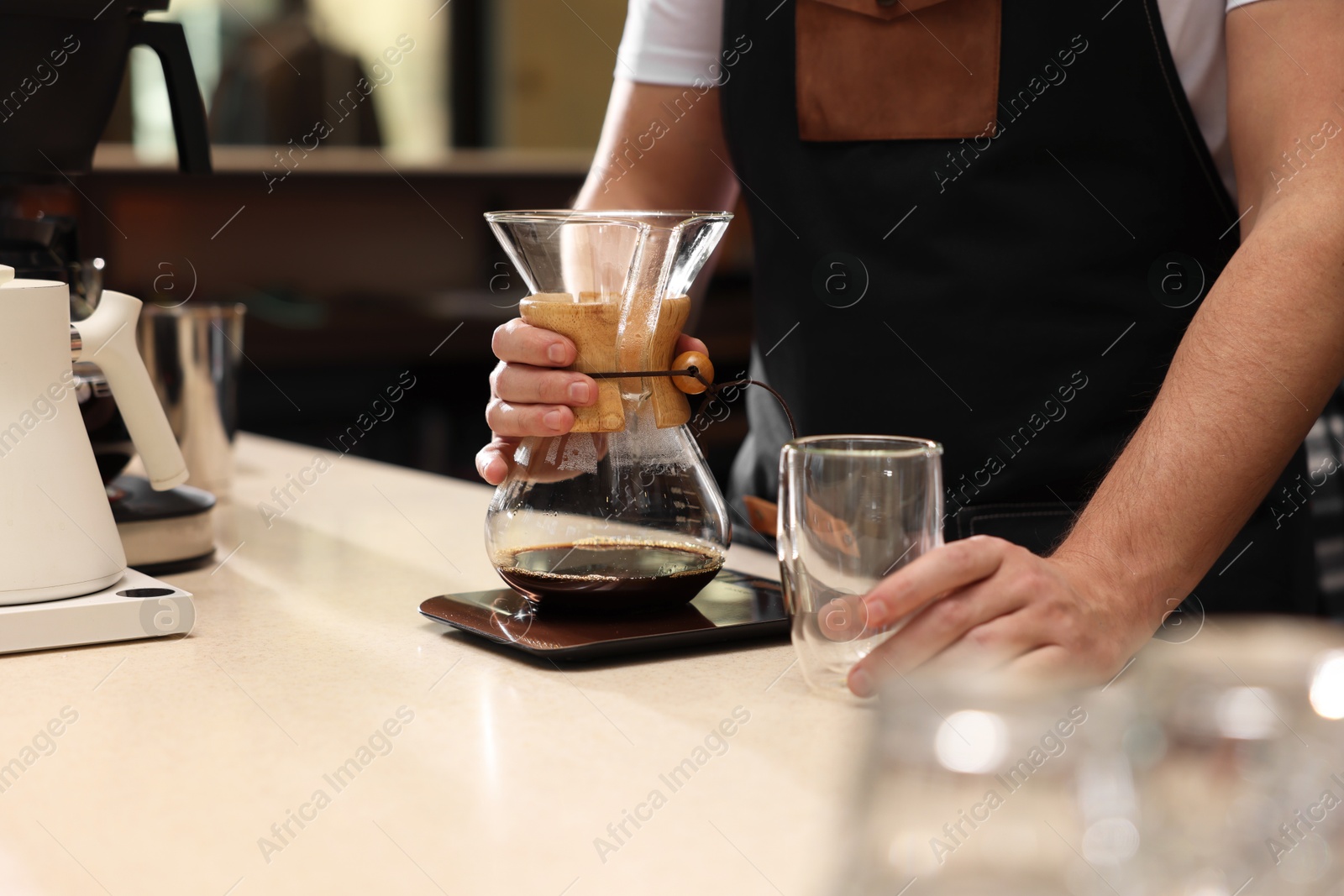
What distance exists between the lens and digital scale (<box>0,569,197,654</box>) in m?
0.89

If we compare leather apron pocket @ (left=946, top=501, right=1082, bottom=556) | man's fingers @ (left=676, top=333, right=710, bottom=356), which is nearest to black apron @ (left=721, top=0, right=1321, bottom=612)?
leather apron pocket @ (left=946, top=501, right=1082, bottom=556)

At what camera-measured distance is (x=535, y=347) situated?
89cm

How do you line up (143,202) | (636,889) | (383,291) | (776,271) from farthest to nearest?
(383,291)
(143,202)
(776,271)
(636,889)

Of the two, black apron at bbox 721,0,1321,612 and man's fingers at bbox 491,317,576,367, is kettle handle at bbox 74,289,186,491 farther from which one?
black apron at bbox 721,0,1321,612

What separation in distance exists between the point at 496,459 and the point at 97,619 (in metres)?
0.30

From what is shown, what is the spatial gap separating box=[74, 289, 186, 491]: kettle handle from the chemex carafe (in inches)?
12.6

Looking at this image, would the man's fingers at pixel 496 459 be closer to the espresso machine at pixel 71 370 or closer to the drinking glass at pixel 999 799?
the espresso machine at pixel 71 370

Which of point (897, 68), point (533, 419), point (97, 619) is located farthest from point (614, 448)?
point (897, 68)

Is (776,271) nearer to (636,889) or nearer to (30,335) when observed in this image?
(30,335)

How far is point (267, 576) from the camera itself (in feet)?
3.72

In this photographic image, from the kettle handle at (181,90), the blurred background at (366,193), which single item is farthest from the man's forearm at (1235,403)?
the blurred background at (366,193)

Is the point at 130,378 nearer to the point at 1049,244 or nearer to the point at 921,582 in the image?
the point at 921,582

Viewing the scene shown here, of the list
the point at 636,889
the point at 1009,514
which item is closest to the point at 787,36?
the point at 1009,514

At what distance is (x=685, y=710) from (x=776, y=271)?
736 mm
